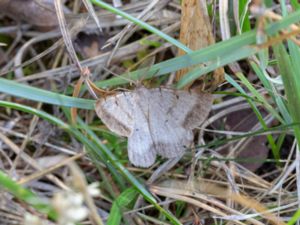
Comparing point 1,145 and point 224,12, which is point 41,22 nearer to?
point 1,145

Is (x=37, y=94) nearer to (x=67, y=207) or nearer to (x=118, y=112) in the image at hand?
(x=118, y=112)

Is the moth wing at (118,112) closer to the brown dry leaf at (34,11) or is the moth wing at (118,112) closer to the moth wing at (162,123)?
the moth wing at (162,123)

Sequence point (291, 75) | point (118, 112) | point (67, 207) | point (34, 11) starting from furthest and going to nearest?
point (34, 11)
point (118, 112)
point (291, 75)
point (67, 207)

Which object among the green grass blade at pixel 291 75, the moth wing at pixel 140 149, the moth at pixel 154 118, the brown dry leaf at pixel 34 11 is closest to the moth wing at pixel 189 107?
the moth at pixel 154 118

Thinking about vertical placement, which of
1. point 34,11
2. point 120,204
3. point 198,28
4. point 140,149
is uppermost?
point 34,11

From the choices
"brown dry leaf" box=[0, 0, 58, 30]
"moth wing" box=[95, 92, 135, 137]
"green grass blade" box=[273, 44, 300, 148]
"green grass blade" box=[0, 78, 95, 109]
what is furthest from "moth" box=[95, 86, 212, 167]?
"brown dry leaf" box=[0, 0, 58, 30]

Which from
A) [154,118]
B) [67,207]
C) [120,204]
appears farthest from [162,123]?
[67,207]

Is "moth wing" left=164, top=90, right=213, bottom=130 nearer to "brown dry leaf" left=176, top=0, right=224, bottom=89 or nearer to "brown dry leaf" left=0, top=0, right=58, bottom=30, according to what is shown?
"brown dry leaf" left=176, top=0, right=224, bottom=89
